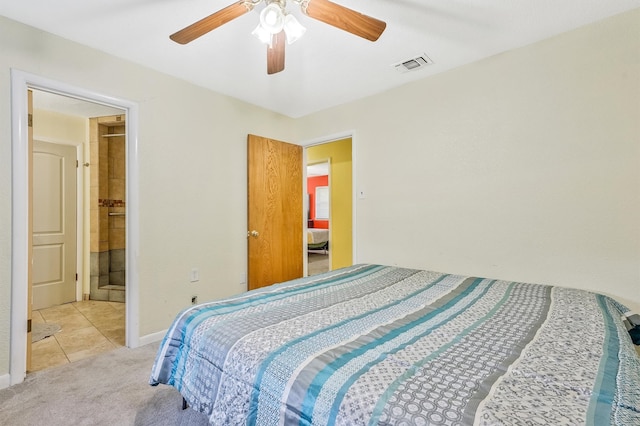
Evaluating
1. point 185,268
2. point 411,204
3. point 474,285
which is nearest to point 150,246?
point 185,268

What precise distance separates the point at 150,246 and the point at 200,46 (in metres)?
1.67

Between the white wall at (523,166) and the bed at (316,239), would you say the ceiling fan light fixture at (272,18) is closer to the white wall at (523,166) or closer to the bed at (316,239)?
the white wall at (523,166)

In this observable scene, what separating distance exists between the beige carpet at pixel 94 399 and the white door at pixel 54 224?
6.44ft

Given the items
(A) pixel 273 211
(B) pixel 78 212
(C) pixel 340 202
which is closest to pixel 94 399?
(A) pixel 273 211

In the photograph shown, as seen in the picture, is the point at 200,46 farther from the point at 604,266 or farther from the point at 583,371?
the point at 604,266

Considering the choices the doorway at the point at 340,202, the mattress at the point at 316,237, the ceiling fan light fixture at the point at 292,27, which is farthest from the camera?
the mattress at the point at 316,237

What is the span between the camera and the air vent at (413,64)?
230 cm

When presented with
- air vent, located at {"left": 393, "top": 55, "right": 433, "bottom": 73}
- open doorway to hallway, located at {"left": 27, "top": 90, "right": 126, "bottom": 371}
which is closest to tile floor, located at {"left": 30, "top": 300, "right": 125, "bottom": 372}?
open doorway to hallway, located at {"left": 27, "top": 90, "right": 126, "bottom": 371}

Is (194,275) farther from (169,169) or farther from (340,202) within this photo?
(340,202)

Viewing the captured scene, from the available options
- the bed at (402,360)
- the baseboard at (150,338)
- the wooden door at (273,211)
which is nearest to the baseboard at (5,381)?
the baseboard at (150,338)

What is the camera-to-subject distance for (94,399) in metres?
1.70

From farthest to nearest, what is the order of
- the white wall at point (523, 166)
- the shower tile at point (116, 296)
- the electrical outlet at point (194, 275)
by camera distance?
the shower tile at point (116, 296), the electrical outlet at point (194, 275), the white wall at point (523, 166)

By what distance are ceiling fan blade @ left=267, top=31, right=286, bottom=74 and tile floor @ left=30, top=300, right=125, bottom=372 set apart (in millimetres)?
2568

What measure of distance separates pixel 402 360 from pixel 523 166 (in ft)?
6.28
